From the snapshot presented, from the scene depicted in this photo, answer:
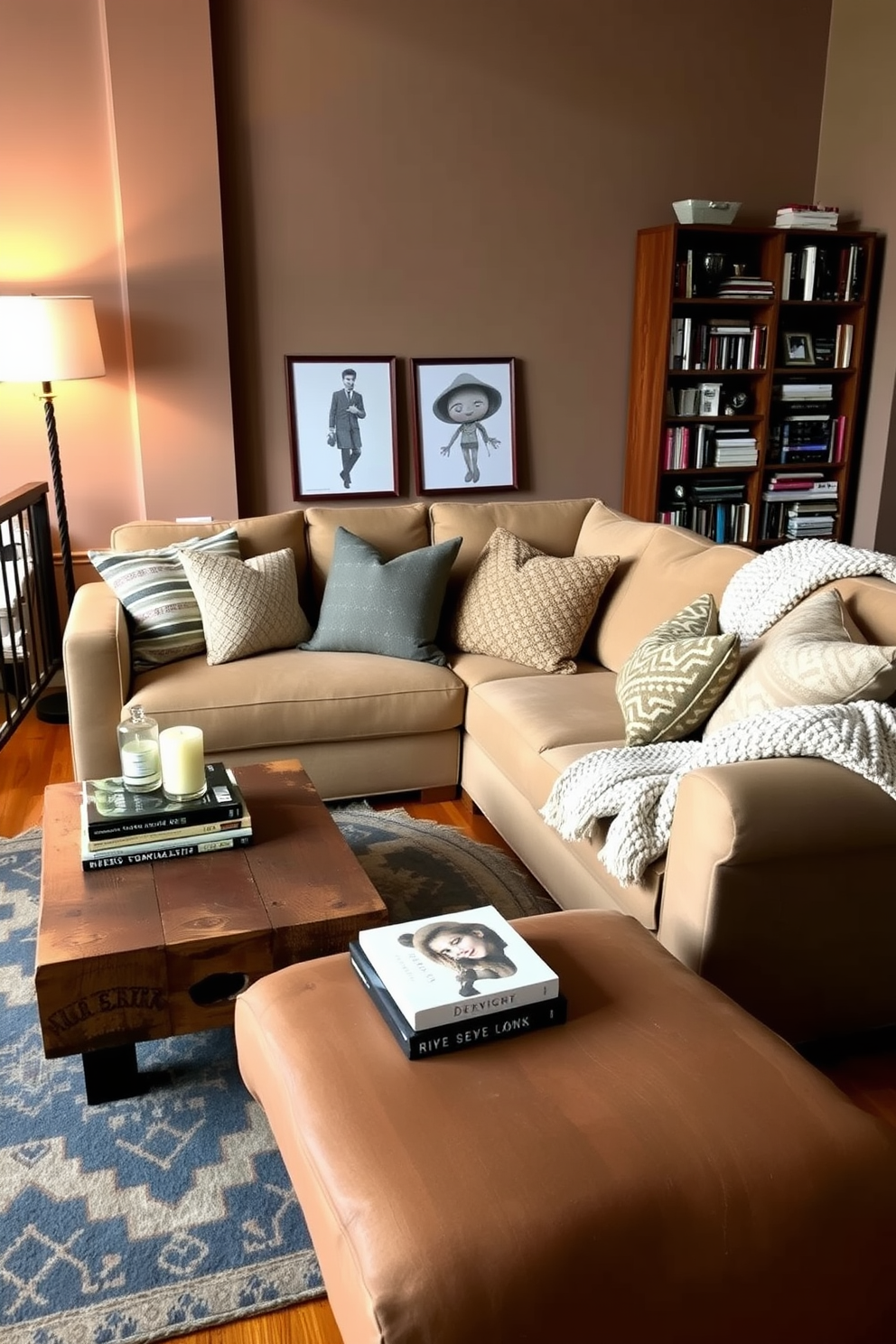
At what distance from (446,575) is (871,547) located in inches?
102

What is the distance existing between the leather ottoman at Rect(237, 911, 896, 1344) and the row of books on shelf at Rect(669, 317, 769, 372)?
3.73 meters

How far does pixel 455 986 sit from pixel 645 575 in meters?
1.93

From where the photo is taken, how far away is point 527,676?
311 cm

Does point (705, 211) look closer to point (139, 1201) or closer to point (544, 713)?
point (544, 713)

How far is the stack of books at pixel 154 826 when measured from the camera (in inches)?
80.5

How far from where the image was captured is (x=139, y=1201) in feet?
5.60

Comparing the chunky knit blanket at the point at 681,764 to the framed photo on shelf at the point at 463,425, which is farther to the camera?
the framed photo on shelf at the point at 463,425

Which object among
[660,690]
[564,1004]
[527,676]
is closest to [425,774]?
[527,676]

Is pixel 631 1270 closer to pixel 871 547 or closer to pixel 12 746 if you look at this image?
pixel 12 746

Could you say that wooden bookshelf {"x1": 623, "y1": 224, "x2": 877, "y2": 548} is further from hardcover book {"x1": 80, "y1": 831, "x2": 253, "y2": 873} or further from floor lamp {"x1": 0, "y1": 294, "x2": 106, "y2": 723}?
hardcover book {"x1": 80, "y1": 831, "x2": 253, "y2": 873}

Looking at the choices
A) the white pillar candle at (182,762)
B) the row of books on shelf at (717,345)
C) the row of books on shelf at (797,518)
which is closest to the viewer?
the white pillar candle at (182,762)

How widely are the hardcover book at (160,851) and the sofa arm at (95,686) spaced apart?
868mm

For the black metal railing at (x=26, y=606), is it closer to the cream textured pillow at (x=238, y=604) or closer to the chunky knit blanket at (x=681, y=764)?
the cream textured pillow at (x=238, y=604)

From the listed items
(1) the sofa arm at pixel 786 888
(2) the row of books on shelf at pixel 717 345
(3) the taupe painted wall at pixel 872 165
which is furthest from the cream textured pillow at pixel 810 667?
(3) the taupe painted wall at pixel 872 165
